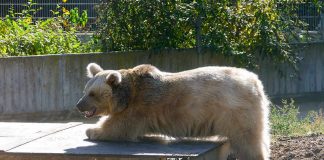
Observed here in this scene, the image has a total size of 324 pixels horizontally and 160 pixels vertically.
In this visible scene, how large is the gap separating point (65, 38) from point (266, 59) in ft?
14.3

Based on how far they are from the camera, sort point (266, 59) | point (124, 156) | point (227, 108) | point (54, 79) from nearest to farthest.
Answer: point (124, 156), point (227, 108), point (54, 79), point (266, 59)

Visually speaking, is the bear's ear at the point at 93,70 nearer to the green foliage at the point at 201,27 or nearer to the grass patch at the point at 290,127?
the grass patch at the point at 290,127

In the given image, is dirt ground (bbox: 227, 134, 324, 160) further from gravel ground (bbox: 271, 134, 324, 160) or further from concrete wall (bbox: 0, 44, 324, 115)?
concrete wall (bbox: 0, 44, 324, 115)

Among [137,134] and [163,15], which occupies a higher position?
[163,15]

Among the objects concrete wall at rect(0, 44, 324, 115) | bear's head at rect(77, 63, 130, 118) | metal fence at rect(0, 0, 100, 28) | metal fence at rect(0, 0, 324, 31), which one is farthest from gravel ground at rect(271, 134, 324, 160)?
metal fence at rect(0, 0, 100, 28)

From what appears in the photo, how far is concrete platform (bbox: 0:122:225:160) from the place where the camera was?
7488 mm

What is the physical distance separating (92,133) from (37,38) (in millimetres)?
8388

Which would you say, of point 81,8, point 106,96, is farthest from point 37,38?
point 106,96

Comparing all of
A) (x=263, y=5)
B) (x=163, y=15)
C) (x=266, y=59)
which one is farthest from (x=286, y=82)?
(x=163, y=15)

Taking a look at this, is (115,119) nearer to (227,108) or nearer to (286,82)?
(227,108)

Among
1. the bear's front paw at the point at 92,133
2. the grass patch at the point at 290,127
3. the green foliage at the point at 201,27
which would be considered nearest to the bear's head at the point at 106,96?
the bear's front paw at the point at 92,133

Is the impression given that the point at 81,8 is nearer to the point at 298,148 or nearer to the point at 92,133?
the point at 298,148

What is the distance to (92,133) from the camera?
8438mm

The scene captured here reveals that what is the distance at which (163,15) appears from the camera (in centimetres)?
1623
